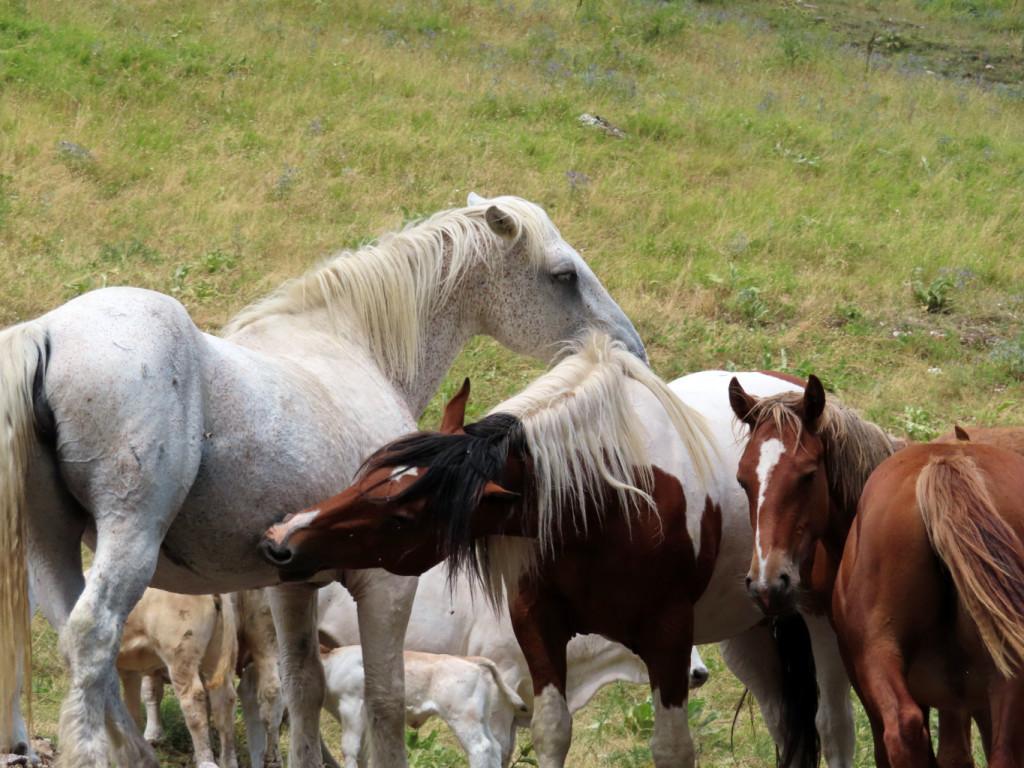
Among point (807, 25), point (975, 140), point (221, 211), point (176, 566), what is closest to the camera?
point (176, 566)

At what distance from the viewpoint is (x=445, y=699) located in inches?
209

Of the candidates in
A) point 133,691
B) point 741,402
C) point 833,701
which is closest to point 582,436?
point 741,402

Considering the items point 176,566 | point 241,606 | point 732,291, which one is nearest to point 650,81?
point 732,291

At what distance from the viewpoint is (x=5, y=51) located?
13.8 m

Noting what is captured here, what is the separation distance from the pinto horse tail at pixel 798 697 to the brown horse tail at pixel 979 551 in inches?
84.9

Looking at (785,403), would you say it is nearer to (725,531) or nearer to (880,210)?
(725,531)

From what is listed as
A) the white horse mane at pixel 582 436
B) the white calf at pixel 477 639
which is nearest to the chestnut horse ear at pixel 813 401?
the white horse mane at pixel 582 436

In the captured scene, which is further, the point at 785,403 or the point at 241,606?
the point at 241,606

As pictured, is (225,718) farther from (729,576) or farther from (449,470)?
(449,470)

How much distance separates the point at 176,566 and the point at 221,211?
852 centimetres

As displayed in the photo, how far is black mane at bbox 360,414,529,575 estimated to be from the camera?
135 inches

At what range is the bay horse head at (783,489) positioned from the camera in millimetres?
3646

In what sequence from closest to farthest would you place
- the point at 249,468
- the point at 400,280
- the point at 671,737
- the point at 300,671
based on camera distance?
the point at 249,468, the point at 671,737, the point at 300,671, the point at 400,280

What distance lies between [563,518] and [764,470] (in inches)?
27.5
